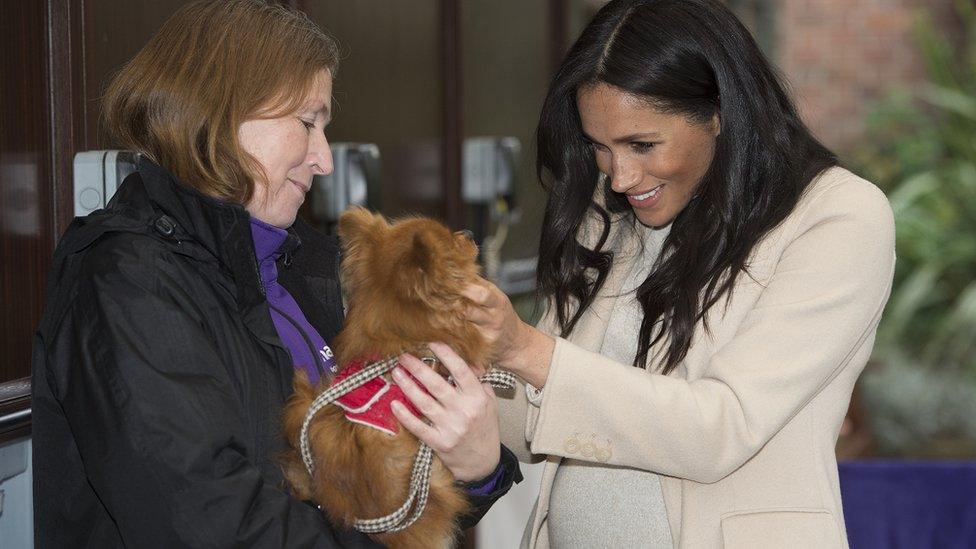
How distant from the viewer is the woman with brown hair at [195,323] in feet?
4.29

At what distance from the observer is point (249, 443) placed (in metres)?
1.44

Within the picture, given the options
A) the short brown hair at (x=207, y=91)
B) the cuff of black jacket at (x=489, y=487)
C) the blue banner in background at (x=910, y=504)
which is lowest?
the blue banner in background at (x=910, y=504)

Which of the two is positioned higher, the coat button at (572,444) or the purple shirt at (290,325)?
the purple shirt at (290,325)

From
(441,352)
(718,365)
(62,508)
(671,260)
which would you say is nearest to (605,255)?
(671,260)

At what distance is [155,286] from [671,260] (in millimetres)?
920

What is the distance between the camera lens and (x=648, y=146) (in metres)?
1.88

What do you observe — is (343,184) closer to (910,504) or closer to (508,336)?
(508,336)

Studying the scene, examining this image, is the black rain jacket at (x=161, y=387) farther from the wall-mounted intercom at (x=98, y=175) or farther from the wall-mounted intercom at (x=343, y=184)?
the wall-mounted intercom at (x=343, y=184)

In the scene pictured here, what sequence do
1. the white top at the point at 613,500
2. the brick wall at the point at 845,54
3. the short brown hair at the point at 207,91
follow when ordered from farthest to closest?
1. the brick wall at the point at 845,54
2. the white top at the point at 613,500
3. the short brown hair at the point at 207,91

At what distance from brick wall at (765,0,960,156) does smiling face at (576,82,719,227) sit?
605 centimetres

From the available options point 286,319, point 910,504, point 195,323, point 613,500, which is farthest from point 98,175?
point 910,504

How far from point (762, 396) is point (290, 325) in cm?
75

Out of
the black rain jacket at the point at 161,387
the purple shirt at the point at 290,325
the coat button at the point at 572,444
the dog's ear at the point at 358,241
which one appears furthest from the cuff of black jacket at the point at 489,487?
the dog's ear at the point at 358,241

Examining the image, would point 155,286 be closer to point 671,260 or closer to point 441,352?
point 441,352
